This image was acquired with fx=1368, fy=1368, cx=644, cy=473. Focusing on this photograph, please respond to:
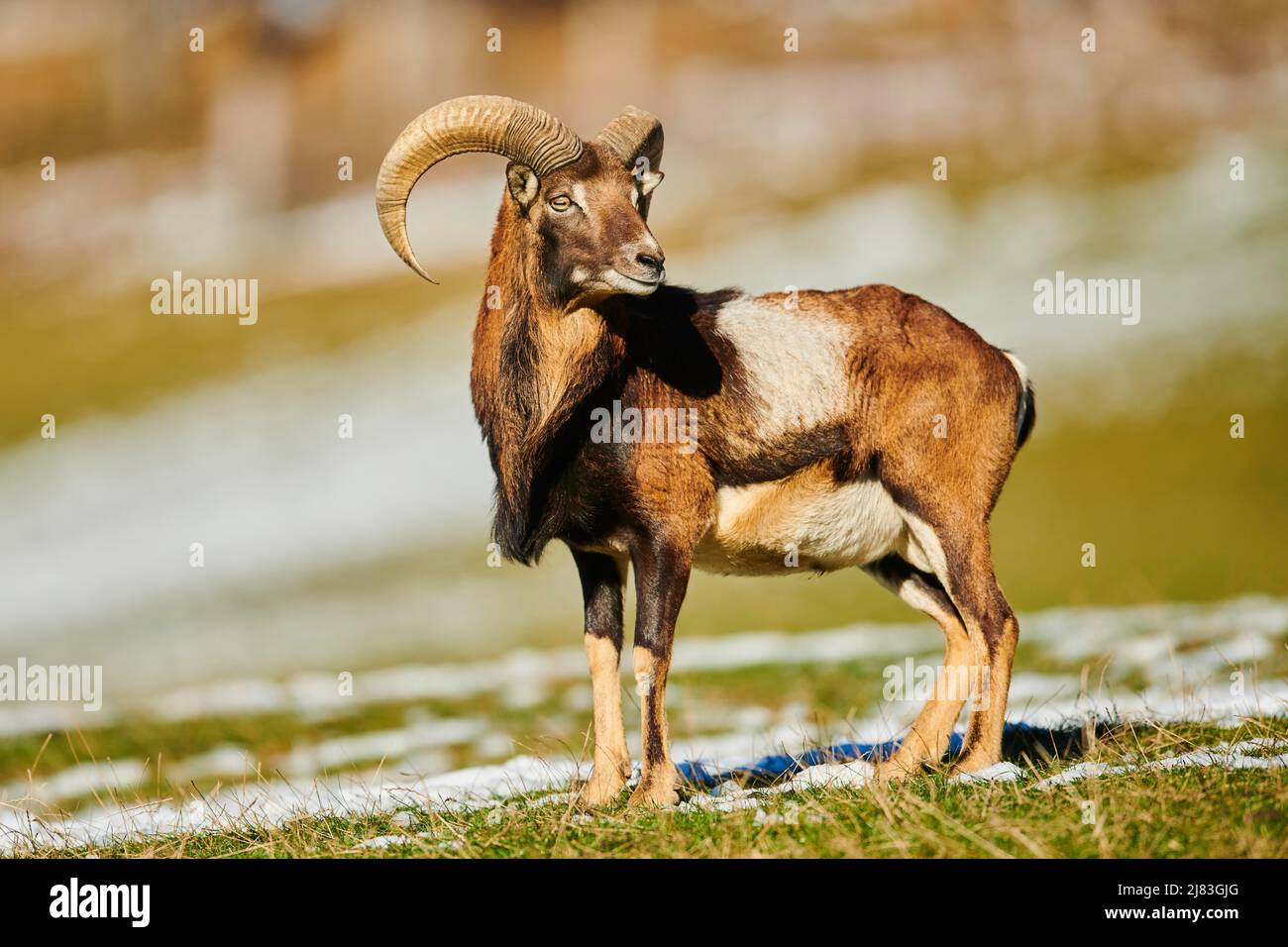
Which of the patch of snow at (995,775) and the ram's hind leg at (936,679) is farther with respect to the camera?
the ram's hind leg at (936,679)

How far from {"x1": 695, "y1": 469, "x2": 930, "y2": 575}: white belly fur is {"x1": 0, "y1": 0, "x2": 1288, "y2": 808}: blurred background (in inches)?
515

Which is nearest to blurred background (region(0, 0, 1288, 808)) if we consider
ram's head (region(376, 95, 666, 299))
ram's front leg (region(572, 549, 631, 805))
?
ram's front leg (region(572, 549, 631, 805))

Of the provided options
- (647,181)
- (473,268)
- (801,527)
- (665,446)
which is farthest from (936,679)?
(473,268)

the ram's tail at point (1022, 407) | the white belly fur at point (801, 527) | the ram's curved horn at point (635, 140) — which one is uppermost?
the ram's curved horn at point (635, 140)

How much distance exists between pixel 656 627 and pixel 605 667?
67cm

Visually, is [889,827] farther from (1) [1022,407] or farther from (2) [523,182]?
(2) [523,182]

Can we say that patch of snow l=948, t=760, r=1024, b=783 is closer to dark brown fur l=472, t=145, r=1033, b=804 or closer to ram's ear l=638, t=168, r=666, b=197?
dark brown fur l=472, t=145, r=1033, b=804

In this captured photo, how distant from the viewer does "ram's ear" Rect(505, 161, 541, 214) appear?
9258 mm

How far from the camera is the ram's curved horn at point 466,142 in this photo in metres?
9.16

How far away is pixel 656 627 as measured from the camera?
9.12 metres

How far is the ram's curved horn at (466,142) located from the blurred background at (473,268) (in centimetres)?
1262

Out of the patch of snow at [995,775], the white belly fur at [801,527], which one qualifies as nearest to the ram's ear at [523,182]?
the white belly fur at [801,527]

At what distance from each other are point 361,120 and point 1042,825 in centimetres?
7969

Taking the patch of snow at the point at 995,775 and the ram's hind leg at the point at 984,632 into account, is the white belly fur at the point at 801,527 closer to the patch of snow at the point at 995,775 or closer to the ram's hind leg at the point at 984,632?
the ram's hind leg at the point at 984,632
